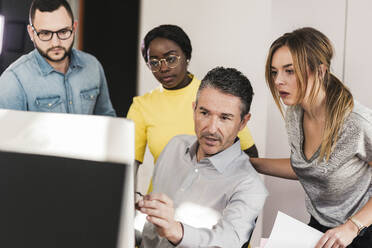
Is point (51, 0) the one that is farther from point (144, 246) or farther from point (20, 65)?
point (144, 246)

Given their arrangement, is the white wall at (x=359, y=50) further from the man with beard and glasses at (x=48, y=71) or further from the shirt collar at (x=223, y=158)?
the man with beard and glasses at (x=48, y=71)

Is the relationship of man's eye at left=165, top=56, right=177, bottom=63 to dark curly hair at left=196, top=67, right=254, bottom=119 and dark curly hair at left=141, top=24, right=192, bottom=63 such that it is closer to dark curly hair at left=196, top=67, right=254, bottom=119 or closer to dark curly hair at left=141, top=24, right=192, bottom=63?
dark curly hair at left=141, top=24, right=192, bottom=63

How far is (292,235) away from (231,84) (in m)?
0.54

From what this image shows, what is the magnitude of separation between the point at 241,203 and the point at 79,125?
79 centimetres

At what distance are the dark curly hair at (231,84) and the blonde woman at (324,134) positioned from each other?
0.49 ft

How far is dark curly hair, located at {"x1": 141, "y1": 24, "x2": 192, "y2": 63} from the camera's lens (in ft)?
5.10

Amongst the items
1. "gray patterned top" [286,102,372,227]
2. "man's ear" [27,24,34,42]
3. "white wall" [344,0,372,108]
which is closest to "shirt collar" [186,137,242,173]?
"gray patterned top" [286,102,372,227]

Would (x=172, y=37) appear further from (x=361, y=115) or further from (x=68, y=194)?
(x=68, y=194)

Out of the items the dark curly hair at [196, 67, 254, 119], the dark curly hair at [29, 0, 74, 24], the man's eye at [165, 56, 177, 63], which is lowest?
the dark curly hair at [196, 67, 254, 119]

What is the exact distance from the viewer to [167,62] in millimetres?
1509

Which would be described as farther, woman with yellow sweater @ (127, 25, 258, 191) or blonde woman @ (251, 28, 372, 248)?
woman with yellow sweater @ (127, 25, 258, 191)

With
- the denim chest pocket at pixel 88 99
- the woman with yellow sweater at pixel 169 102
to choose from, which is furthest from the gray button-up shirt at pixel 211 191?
the denim chest pocket at pixel 88 99

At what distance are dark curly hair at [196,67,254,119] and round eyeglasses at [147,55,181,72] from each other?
0.80ft

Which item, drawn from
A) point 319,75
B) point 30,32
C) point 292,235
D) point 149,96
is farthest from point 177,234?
point 30,32
